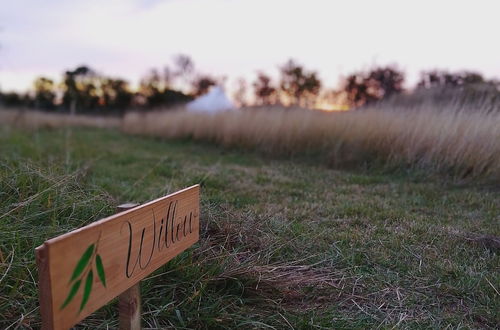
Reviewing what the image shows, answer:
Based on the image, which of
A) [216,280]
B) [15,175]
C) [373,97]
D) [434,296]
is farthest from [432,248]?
[373,97]

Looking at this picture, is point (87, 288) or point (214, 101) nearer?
point (87, 288)

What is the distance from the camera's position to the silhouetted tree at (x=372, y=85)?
35.9ft

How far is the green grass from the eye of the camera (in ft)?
4.84

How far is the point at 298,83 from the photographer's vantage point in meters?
15.5

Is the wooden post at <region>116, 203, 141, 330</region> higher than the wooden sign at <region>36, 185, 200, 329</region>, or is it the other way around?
the wooden sign at <region>36, 185, 200, 329</region>

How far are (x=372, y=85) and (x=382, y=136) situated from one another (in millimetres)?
7918

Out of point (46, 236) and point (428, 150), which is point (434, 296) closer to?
point (46, 236)

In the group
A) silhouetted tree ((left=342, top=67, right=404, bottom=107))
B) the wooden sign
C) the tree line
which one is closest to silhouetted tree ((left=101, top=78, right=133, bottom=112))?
the tree line

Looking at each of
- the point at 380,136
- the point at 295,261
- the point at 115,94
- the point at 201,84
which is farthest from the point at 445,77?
the point at 115,94

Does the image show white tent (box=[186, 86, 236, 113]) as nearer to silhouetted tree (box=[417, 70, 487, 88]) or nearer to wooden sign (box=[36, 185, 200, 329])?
silhouetted tree (box=[417, 70, 487, 88])

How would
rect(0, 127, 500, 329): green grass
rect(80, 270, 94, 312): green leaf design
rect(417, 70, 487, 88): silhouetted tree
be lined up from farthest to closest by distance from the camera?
1. rect(417, 70, 487, 88): silhouetted tree
2. rect(0, 127, 500, 329): green grass
3. rect(80, 270, 94, 312): green leaf design

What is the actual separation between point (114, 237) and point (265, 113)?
596cm

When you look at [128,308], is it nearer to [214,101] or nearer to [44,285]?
[44,285]

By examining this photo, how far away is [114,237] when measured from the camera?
3.34ft
